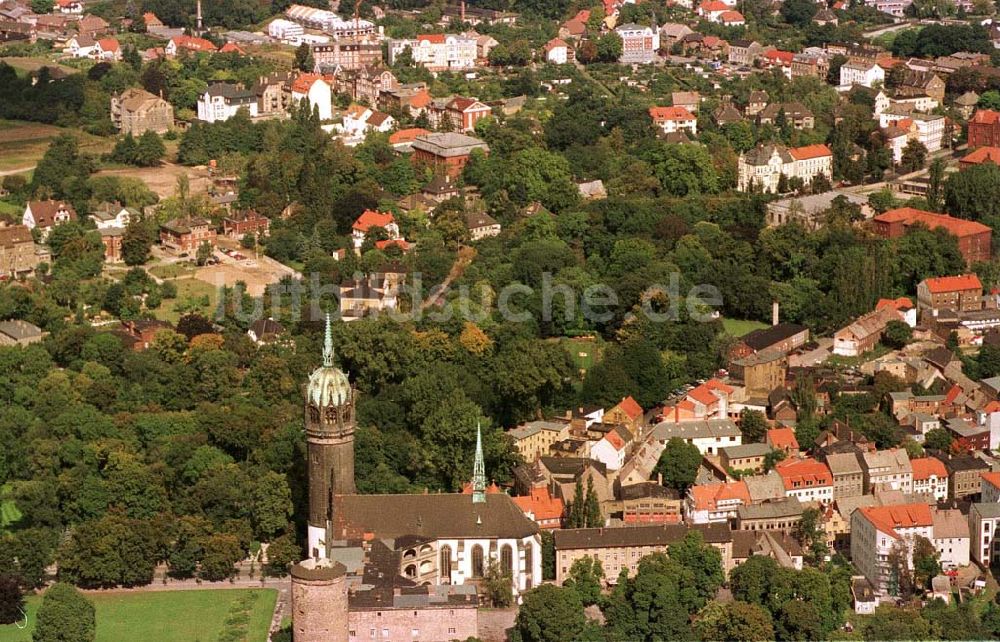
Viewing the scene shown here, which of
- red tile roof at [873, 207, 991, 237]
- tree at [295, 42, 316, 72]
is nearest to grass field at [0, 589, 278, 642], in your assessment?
red tile roof at [873, 207, 991, 237]

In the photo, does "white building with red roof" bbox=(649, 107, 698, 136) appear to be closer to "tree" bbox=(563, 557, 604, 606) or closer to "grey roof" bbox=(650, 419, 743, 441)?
"grey roof" bbox=(650, 419, 743, 441)

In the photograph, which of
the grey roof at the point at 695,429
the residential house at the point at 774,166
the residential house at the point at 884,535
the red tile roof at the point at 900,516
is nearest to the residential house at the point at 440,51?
the residential house at the point at 774,166

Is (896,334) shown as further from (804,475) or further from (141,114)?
(141,114)

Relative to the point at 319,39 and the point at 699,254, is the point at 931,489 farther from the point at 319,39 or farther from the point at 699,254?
the point at 319,39

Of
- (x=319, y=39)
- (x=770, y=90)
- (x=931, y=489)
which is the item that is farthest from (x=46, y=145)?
(x=931, y=489)

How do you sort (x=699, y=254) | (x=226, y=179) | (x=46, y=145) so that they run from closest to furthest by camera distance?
(x=699, y=254)
(x=226, y=179)
(x=46, y=145)

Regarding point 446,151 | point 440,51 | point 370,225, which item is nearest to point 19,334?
point 370,225

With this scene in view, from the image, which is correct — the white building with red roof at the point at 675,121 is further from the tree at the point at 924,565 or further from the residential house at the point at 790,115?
the tree at the point at 924,565
